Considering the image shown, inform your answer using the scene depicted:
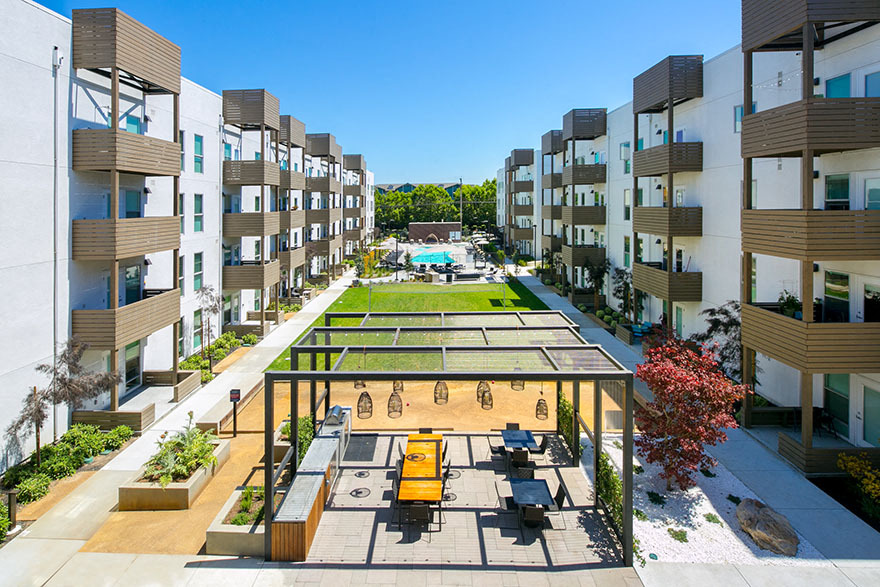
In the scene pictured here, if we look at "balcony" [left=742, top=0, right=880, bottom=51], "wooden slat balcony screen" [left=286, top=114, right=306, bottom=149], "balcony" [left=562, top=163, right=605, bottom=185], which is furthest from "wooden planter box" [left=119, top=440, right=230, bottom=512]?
"balcony" [left=562, top=163, right=605, bottom=185]

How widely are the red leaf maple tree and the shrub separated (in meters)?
13.8

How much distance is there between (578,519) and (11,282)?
47.3 feet

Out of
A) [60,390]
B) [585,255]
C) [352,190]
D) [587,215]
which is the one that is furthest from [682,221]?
[352,190]

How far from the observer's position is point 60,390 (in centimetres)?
1401

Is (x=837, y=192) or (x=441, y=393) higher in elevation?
(x=837, y=192)

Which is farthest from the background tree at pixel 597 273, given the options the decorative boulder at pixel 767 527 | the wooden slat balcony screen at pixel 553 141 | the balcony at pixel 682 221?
the decorative boulder at pixel 767 527

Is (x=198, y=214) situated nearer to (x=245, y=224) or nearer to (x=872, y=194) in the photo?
(x=245, y=224)

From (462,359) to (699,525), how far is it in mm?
6035

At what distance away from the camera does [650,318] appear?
1145 inches

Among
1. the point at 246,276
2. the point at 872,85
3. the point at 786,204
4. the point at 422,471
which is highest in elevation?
the point at 872,85

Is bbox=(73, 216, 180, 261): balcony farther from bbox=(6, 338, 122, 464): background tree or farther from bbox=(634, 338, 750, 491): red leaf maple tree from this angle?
bbox=(634, 338, 750, 491): red leaf maple tree

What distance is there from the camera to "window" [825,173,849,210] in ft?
49.5

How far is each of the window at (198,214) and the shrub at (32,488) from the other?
13661 mm

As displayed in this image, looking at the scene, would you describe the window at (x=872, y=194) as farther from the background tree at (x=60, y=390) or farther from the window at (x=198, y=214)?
the window at (x=198, y=214)
